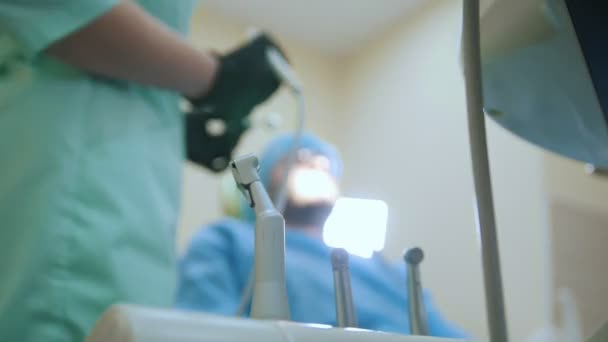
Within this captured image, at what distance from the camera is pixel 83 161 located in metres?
0.59

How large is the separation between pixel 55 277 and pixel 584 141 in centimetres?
44

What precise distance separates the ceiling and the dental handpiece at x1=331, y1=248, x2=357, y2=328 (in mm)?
1237

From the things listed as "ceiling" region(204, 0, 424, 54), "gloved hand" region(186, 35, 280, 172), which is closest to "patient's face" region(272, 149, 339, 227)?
"ceiling" region(204, 0, 424, 54)

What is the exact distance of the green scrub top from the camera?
54 centimetres

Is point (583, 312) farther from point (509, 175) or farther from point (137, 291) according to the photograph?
point (137, 291)

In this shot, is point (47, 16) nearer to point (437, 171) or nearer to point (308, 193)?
point (308, 193)

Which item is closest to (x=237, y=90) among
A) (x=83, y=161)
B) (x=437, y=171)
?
(x=83, y=161)

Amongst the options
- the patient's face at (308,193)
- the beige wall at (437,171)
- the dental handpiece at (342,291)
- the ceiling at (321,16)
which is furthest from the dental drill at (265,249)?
the ceiling at (321,16)

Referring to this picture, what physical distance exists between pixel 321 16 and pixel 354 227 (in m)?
1.12

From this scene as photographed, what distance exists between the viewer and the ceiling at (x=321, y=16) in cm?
161

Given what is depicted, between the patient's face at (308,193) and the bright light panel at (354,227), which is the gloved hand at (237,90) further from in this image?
the patient's face at (308,193)

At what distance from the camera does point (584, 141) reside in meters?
0.42

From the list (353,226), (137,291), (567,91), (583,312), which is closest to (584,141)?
(567,91)

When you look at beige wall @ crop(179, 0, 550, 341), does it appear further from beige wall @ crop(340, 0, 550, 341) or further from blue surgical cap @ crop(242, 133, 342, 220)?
blue surgical cap @ crop(242, 133, 342, 220)
